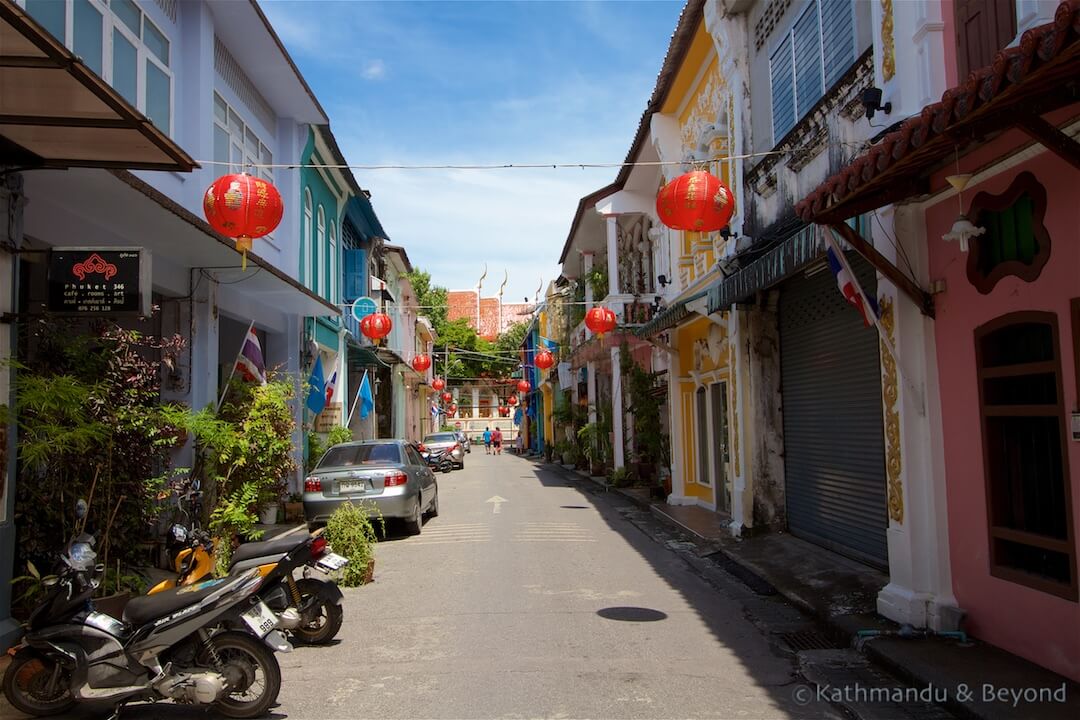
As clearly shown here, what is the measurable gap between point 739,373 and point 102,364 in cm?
821

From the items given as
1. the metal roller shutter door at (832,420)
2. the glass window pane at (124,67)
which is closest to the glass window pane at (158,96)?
the glass window pane at (124,67)

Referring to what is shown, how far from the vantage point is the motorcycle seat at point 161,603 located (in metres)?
5.22

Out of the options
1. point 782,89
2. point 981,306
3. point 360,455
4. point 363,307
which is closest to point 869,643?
point 981,306

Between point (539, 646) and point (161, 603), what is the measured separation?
2.87m

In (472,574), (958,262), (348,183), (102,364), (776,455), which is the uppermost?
Answer: (348,183)

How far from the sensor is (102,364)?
24.2 feet

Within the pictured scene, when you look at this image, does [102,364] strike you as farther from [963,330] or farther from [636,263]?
[636,263]

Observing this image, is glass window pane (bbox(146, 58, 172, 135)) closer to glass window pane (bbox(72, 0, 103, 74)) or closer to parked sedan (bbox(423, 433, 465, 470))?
glass window pane (bbox(72, 0, 103, 74))

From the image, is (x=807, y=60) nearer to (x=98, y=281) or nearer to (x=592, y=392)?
(x=98, y=281)

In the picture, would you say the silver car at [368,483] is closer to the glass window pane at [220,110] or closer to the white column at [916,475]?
the glass window pane at [220,110]

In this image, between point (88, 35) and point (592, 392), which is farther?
point (592, 392)

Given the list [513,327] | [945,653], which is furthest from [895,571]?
[513,327]

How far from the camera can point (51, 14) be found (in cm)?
807

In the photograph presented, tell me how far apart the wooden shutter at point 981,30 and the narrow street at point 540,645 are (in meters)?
4.82
